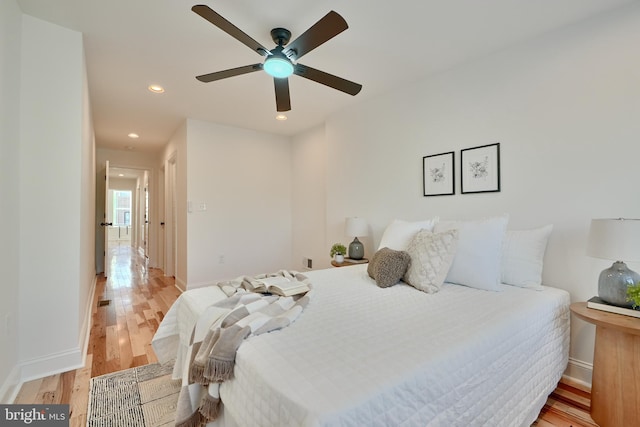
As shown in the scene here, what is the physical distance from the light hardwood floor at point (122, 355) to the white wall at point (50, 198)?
0.54 ft

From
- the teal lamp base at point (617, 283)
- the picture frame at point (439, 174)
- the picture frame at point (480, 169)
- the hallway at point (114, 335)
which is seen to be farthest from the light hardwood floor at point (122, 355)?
the picture frame at point (439, 174)

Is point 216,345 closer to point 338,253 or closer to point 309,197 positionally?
point 338,253

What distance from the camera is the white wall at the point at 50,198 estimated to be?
188 centimetres

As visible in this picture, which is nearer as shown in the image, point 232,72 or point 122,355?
point 232,72

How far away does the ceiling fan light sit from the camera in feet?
6.23

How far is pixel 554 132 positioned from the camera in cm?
201

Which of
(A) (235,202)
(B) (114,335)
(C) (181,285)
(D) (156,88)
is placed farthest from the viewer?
(A) (235,202)

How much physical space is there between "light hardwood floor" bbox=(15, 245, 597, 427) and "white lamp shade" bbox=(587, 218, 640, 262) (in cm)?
93

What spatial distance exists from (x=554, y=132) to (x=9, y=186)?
356 centimetres

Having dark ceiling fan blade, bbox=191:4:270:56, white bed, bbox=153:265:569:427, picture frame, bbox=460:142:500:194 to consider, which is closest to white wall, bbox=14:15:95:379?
white bed, bbox=153:265:569:427

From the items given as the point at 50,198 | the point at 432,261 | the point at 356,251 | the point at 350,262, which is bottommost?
the point at 350,262

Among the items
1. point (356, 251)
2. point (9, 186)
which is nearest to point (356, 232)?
point (356, 251)

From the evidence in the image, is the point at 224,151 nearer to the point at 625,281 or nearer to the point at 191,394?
the point at 191,394

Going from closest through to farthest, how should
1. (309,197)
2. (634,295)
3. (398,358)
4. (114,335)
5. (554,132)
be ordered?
(398,358) < (634,295) < (554,132) < (114,335) < (309,197)
